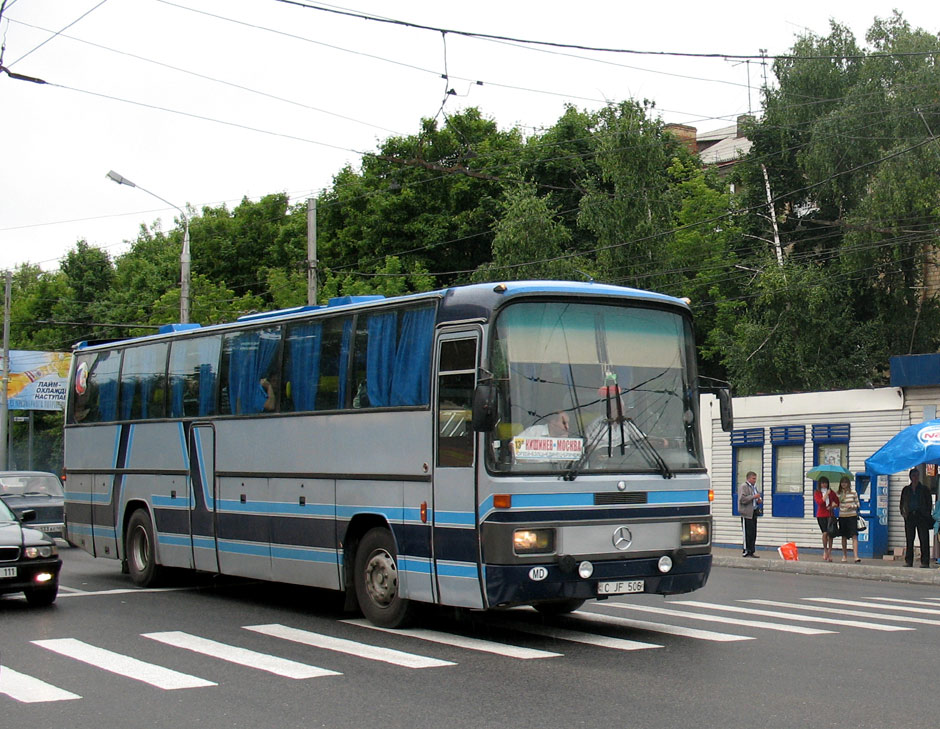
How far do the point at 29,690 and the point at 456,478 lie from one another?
4008mm

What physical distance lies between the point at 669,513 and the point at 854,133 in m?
33.6

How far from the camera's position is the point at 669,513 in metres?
11.7

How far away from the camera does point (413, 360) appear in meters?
12.1

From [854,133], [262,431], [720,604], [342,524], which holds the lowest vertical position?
[720,604]

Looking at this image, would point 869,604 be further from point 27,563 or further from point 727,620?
point 27,563

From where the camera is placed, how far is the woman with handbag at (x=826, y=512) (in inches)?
971

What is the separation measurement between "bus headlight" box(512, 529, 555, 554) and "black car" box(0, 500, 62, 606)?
Answer: 609 cm

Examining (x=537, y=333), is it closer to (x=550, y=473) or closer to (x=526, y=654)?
(x=550, y=473)

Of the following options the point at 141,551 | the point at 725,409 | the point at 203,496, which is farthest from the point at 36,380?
the point at 725,409

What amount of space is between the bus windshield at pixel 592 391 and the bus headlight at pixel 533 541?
0.53 meters

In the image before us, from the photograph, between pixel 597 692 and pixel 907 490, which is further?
pixel 907 490

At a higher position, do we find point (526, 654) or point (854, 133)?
point (854, 133)

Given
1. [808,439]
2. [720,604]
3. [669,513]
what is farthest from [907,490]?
[669,513]

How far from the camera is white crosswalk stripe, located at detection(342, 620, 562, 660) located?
35.1ft
